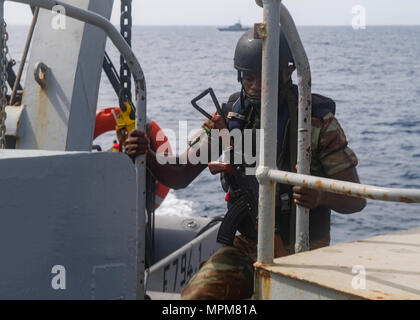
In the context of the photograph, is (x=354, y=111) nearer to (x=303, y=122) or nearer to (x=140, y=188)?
(x=140, y=188)

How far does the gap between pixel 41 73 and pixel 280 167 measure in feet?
6.63

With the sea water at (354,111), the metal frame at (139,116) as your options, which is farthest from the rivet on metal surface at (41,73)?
the metal frame at (139,116)

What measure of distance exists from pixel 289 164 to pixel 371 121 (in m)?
21.3

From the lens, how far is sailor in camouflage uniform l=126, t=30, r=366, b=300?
114 inches

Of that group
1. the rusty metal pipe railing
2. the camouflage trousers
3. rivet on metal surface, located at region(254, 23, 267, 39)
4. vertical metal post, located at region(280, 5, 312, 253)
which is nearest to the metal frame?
the camouflage trousers

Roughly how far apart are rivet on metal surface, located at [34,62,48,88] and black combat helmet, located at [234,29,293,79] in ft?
5.32

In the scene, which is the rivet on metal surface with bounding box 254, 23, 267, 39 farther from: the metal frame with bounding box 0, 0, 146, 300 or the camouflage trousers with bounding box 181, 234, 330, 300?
the camouflage trousers with bounding box 181, 234, 330, 300

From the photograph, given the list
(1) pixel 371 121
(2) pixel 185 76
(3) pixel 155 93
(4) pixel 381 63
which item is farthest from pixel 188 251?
(4) pixel 381 63

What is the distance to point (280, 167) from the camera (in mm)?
3020

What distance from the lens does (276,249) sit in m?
2.96

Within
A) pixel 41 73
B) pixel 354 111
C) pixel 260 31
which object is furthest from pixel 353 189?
pixel 354 111

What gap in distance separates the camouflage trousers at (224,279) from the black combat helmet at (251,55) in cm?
82
